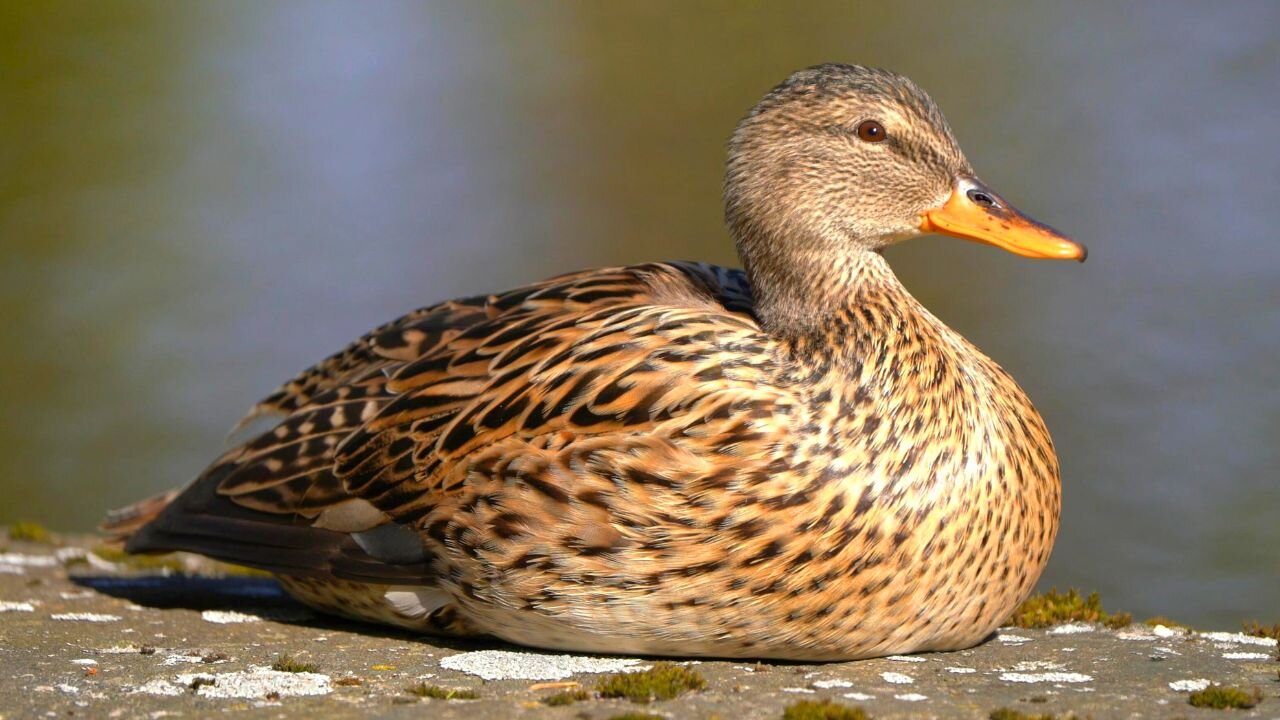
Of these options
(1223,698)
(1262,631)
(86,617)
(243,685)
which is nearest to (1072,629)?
(1262,631)

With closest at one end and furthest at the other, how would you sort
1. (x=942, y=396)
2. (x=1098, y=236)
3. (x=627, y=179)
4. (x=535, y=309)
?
1. (x=942, y=396)
2. (x=535, y=309)
3. (x=1098, y=236)
4. (x=627, y=179)

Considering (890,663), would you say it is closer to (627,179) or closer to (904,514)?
(904,514)

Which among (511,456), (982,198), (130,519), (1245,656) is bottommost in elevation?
(1245,656)

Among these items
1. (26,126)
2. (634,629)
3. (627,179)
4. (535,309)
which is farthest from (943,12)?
(634,629)

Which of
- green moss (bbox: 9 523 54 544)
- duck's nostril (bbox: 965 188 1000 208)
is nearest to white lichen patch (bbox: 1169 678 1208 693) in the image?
duck's nostril (bbox: 965 188 1000 208)

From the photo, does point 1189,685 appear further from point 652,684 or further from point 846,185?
point 846,185

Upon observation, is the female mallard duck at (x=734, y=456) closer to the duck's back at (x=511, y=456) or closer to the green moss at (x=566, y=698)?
the duck's back at (x=511, y=456)
